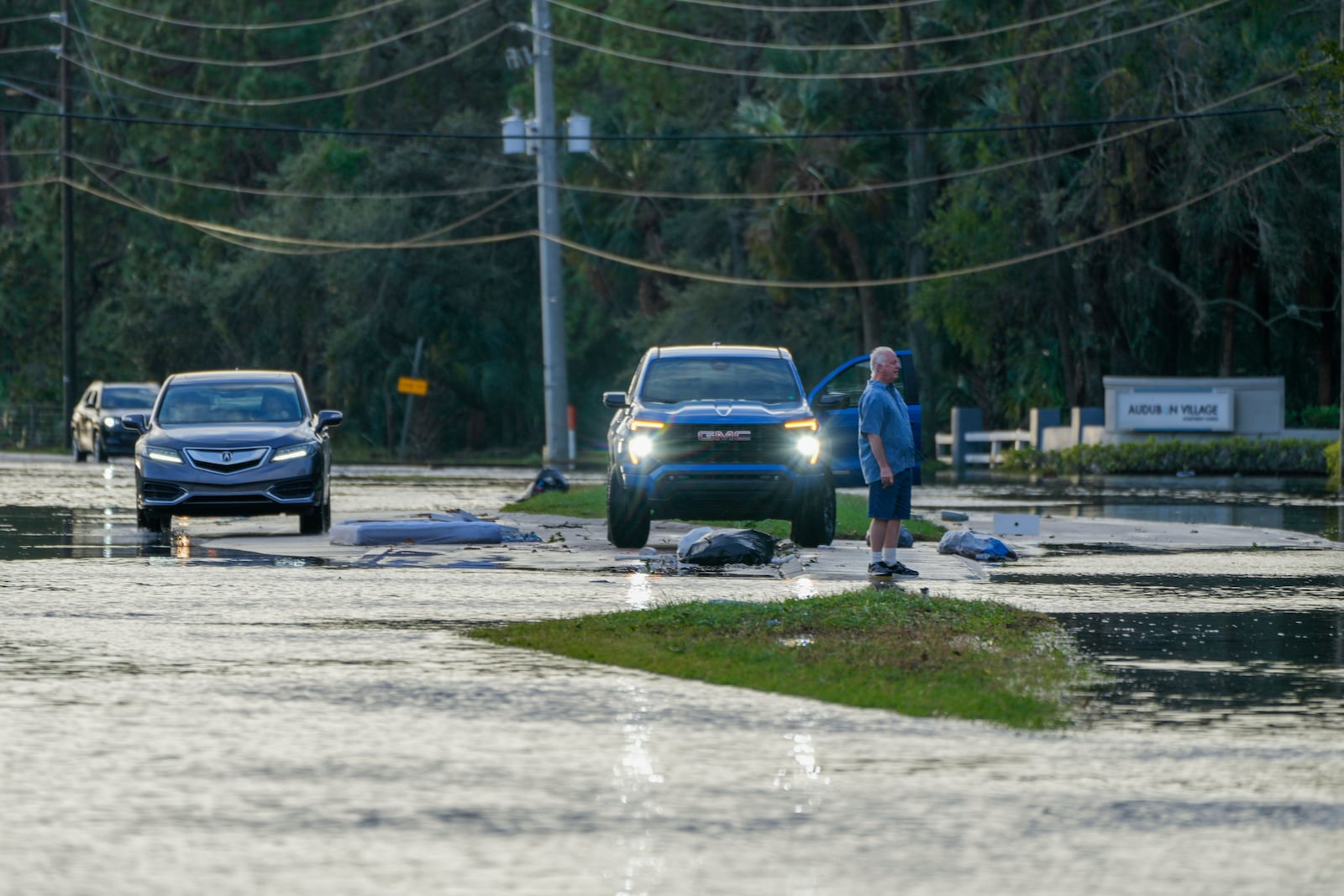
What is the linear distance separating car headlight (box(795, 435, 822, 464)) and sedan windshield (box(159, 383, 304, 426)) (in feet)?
20.4

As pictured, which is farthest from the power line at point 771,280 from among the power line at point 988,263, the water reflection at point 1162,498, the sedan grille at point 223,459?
the sedan grille at point 223,459

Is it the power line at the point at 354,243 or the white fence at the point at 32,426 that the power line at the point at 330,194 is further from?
the white fence at the point at 32,426

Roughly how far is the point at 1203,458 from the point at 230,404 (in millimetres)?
23777

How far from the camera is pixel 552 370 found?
49.8m

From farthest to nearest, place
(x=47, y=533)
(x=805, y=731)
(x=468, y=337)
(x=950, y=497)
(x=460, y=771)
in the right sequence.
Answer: (x=468, y=337) → (x=950, y=497) → (x=47, y=533) → (x=805, y=731) → (x=460, y=771)

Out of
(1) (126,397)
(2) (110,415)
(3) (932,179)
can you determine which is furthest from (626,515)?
(3) (932,179)

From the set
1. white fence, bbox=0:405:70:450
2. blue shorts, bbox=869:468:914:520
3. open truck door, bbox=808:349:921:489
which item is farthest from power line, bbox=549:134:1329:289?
blue shorts, bbox=869:468:914:520

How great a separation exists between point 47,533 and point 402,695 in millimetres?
13497

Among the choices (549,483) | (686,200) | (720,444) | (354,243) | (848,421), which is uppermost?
(686,200)

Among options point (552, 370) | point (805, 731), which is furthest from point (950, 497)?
point (805, 731)

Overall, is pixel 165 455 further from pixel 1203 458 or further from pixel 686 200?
pixel 686 200

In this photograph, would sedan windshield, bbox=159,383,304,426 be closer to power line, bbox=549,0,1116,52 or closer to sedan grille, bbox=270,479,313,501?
sedan grille, bbox=270,479,313,501

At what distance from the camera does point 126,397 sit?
1825 inches

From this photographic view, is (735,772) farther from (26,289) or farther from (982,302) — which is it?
(26,289)
